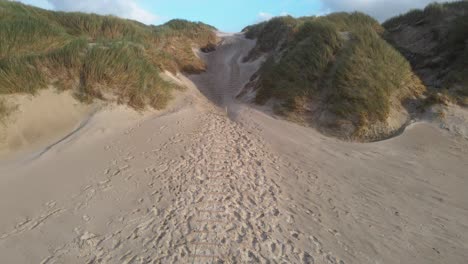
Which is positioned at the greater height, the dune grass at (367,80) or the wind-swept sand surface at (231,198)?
the dune grass at (367,80)

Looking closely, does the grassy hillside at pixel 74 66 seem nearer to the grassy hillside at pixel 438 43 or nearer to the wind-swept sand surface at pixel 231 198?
the wind-swept sand surface at pixel 231 198

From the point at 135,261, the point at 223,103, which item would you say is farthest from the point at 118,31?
the point at 135,261

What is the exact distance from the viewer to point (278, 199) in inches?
174

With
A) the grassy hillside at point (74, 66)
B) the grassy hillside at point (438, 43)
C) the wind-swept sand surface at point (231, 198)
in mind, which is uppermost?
the grassy hillside at point (438, 43)

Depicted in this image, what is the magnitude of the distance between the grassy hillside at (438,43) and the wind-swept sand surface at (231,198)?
7.75 ft

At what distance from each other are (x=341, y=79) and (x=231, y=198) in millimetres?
5199

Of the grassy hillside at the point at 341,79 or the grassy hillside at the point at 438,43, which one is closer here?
the grassy hillside at the point at 341,79

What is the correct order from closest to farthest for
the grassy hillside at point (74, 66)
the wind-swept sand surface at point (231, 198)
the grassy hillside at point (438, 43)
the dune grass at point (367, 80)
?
the wind-swept sand surface at point (231, 198), the grassy hillside at point (74, 66), the dune grass at point (367, 80), the grassy hillside at point (438, 43)

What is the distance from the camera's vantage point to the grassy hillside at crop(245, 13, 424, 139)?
7.64 meters

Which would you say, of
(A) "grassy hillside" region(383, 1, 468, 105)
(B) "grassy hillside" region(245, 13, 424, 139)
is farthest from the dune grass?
(A) "grassy hillside" region(383, 1, 468, 105)

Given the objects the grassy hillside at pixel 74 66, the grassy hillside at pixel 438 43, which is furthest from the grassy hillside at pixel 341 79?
the grassy hillside at pixel 74 66

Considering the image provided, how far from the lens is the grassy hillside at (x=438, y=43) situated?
8531 mm

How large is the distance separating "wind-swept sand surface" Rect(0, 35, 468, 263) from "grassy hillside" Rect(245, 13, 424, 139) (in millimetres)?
1034

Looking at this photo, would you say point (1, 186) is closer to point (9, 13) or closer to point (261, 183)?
point (261, 183)
